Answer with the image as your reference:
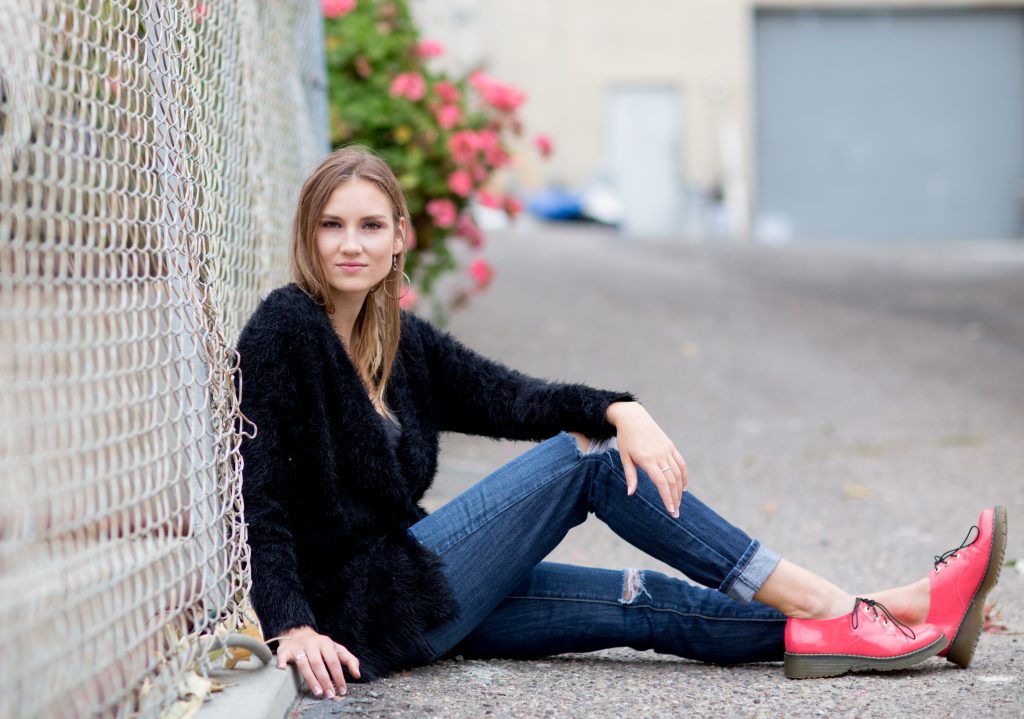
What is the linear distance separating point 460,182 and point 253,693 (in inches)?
177

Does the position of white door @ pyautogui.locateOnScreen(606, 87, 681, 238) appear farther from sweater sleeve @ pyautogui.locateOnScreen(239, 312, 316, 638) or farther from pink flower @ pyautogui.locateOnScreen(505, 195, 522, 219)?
sweater sleeve @ pyautogui.locateOnScreen(239, 312, 316, 638)

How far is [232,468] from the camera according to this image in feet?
8.32

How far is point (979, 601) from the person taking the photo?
111 inches

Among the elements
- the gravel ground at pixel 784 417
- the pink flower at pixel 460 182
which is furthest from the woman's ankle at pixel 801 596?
the pink flower at pixel 460 182

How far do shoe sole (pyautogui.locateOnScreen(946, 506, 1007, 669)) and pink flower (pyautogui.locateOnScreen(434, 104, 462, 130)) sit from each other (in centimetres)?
427

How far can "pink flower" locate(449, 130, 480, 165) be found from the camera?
6543 millimetres

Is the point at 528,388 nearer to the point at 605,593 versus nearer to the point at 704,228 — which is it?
the point at 605,593

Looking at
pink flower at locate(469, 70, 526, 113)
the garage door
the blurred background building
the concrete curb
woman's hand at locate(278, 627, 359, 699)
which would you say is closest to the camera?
the concrete curb

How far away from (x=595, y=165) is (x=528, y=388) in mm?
17392

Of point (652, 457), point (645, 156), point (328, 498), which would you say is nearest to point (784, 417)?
point (652, 457)

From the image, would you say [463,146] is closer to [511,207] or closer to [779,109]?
[511,207]

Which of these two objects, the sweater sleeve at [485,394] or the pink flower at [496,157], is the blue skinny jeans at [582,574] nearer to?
the sweater sleeve at [485,394]

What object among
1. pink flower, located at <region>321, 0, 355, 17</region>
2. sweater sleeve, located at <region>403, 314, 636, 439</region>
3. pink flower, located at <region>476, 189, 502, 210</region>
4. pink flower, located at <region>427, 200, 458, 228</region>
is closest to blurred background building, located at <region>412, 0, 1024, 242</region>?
pink flower, located at <region>476, 189, 502, 210</region>

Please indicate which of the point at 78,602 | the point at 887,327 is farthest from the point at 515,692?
the point at 887,327
